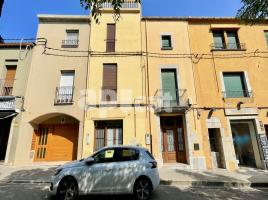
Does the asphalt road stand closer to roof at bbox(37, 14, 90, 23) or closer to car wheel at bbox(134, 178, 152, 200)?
car wheel at bbox(134, 178, 152, 200)

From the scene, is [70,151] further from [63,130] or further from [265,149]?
[265,149]

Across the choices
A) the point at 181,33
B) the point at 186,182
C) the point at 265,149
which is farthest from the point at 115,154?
the point at 181,33

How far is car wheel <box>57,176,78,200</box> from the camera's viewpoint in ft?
17.8

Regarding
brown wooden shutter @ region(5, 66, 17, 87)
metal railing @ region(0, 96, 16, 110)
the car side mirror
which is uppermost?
brown wooden shutter @ region(5, 66, 17, 87)

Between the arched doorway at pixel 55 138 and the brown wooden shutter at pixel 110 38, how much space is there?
519cm

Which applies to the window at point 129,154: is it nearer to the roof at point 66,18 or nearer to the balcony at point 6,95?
the balcony at point 6,95

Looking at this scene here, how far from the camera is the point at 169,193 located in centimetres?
629

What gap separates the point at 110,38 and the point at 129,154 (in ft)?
29.7

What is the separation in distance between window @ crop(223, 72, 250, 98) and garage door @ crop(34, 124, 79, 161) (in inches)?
391

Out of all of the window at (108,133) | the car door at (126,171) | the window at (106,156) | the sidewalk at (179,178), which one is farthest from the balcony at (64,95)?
the car door at (126,171)

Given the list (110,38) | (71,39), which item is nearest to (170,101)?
(110,38)

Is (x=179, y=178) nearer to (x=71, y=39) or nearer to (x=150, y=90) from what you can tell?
(x=150, y=90)

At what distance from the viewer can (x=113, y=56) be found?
39.7 ft

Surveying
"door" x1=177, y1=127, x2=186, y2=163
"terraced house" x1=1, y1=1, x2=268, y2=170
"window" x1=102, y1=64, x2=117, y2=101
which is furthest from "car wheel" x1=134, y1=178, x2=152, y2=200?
"window" x1=102, y1=64, x2=117, y2=101
